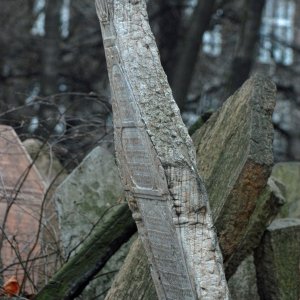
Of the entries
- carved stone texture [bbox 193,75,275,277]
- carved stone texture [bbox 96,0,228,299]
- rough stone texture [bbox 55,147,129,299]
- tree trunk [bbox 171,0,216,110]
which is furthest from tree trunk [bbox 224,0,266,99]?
carved stone texture [bbox 96,0,228,299]

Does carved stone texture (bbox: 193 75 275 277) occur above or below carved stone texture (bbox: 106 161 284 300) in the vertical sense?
above

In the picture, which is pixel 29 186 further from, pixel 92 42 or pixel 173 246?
pixel 92 42

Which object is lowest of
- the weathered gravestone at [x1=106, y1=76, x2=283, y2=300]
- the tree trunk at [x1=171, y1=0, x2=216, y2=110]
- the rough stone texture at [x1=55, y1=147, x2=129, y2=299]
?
the tree trunk at [x1=171, y1=0, x2=216, y2=110]

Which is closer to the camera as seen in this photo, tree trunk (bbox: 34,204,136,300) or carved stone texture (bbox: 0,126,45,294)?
tree trunk (bbox: 34,204,136,300)

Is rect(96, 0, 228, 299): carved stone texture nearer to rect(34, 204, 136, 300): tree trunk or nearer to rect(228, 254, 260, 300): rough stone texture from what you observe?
rect(34, 204, 136, 300): tree trunk

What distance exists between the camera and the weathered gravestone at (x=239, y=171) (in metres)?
6.09

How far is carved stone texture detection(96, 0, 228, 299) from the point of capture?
531 cm

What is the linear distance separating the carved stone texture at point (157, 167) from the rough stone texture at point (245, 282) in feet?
6.12

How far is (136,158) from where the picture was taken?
5570 millimetres

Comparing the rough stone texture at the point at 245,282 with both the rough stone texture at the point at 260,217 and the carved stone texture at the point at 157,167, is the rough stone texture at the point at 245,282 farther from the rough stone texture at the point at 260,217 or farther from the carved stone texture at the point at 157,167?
the carved stone texture at the point at 157,167

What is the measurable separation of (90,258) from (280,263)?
46.3 inches

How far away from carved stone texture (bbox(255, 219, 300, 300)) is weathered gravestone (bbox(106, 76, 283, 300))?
9 centimetres

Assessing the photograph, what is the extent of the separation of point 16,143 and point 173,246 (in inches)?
162

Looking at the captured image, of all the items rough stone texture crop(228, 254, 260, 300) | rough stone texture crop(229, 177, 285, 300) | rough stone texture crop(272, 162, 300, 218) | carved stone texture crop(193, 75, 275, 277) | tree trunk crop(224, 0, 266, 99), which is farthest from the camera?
tree trunk crop(224, 0, 266, 99)
